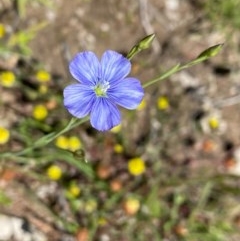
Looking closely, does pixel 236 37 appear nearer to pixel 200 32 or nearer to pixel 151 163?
pixel 200 32

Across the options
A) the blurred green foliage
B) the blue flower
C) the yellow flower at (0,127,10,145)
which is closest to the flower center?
the blue flower

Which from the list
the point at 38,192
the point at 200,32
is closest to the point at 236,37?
the point at 200,32

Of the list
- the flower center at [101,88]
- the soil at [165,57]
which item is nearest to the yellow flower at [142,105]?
the soil at [165,57]

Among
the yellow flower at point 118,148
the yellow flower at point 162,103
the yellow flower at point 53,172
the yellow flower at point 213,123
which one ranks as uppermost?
the yellow flower at point 162,103

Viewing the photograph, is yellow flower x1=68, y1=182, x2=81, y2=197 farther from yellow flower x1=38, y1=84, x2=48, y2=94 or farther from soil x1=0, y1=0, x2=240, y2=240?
yellow flower x1=38, y1=84, x2=48, y2=94

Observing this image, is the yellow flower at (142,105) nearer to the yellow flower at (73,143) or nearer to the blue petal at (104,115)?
the yellow flower at (73,143)

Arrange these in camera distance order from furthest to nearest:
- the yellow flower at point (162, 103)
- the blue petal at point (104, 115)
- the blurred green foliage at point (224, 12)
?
1. the blurred green foliage at point (224, 12)
2. the yellow flower at point (162, 103)
3. the blue petal at point (104, 115)

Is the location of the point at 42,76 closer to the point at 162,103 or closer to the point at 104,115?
the point at 162,103
